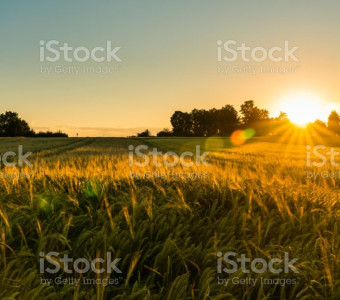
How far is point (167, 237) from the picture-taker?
4.20 metres

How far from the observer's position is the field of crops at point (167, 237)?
3.28 m

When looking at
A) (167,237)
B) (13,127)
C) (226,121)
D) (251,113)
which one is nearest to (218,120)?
(226,121)

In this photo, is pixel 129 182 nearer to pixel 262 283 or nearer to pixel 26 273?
pixel 26 273

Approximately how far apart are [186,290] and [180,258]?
0.46 metres

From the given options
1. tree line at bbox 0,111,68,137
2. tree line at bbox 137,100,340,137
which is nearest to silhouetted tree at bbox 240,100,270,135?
tree line at bbox 137,100,340,137

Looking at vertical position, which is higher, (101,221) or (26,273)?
(101,221)

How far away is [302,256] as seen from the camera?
383 cm

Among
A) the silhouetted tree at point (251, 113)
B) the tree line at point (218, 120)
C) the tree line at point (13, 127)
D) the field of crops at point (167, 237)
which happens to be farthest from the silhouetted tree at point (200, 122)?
the field of crops at point (167, 237)

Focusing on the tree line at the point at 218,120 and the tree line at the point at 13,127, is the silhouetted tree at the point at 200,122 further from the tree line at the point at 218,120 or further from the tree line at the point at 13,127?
the tree line at the point at 13,127

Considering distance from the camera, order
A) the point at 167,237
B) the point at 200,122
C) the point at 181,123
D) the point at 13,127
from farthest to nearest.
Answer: the point at 181,123, the point at 200,122, the point at 13,127, the point at 167,237

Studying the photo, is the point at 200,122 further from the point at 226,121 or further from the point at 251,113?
the point at 251,113

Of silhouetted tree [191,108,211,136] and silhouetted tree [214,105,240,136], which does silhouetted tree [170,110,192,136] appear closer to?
silhouetted tree [191,108,211,136]

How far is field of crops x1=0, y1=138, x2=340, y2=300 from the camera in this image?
3.28m

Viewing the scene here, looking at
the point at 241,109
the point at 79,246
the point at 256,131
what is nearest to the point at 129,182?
the point at 79,246
